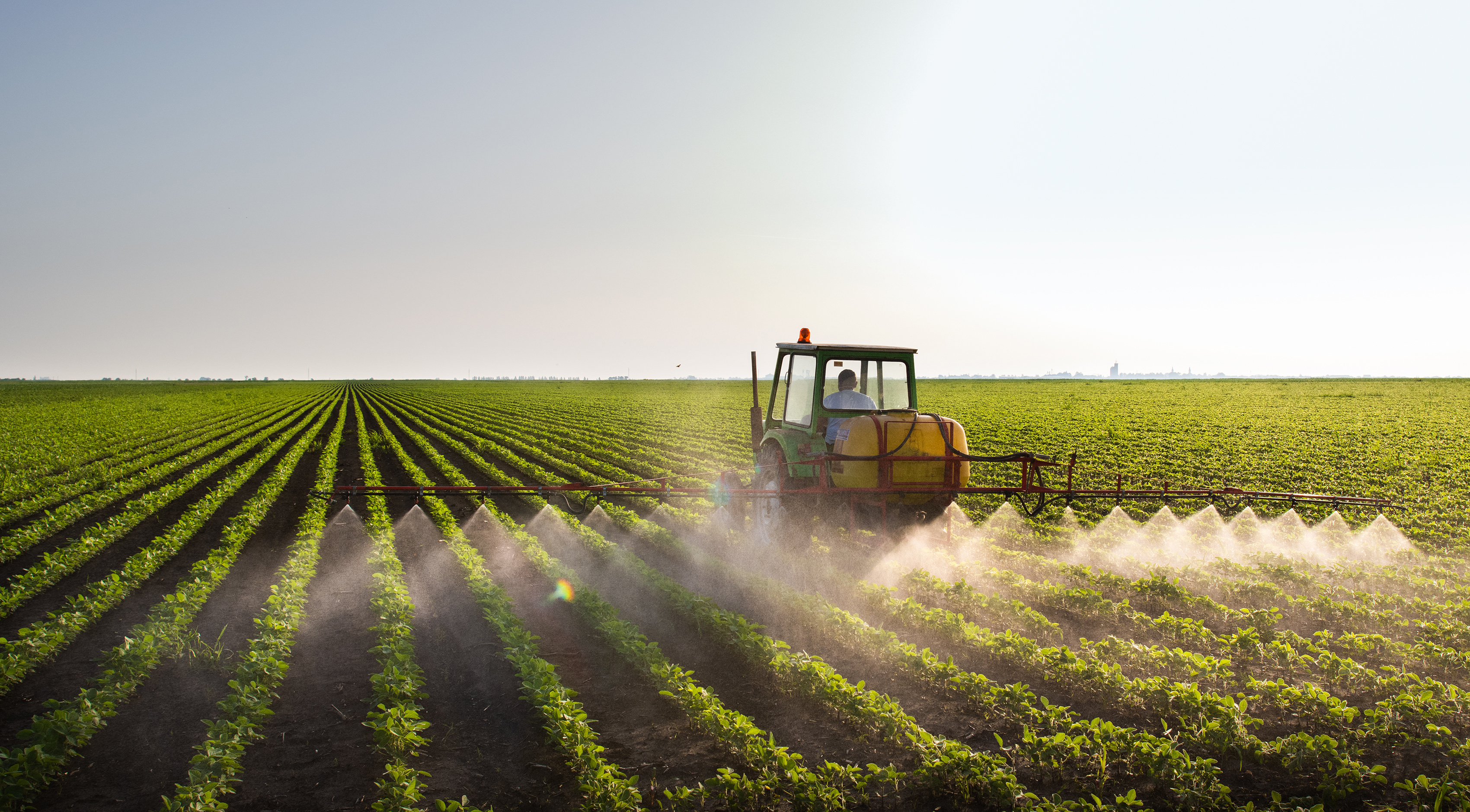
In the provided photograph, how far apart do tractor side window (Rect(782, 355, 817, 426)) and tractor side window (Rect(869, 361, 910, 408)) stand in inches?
35.2

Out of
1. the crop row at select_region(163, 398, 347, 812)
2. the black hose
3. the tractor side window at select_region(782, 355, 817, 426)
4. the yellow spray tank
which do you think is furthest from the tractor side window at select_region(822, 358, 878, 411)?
the crop row at select_region(163, 398, 347, 812)

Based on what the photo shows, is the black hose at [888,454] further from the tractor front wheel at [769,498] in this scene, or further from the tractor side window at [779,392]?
the tractor side window at [779,392]

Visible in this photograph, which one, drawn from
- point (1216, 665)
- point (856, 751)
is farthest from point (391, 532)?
point (1216, 665)

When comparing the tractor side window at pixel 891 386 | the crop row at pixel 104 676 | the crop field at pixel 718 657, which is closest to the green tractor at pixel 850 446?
the tractor side window at pixel 891 386

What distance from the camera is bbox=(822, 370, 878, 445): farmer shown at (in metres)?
8.42

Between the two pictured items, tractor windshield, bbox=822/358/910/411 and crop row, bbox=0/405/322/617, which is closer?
crop row, bbox=0/405/322/617

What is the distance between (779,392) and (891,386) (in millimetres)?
1592

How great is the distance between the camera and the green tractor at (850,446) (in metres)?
7.65

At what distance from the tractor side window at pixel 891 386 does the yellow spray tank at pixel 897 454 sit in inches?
51.3

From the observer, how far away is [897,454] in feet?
25.1

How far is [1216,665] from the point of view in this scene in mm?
5496

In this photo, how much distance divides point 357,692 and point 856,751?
3875mm

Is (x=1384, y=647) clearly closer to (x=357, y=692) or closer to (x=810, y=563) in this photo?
(x=810, y=563)

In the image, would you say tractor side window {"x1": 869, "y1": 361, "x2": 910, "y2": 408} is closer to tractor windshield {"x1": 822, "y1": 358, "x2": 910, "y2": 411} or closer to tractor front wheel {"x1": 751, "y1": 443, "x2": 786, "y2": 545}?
tractor windshield {"x1": 822, "y1": 358, "x2": 910, "y2": 411}
